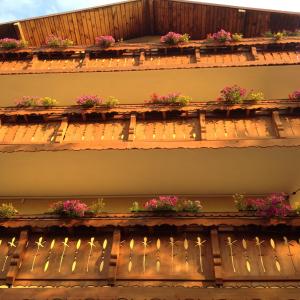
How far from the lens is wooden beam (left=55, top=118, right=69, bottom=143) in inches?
535

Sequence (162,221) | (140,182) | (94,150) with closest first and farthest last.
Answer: (162,221) < (94,150) < (140,182)

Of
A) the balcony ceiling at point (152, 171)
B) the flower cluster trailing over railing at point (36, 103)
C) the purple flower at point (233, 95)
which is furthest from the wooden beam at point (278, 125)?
the flower cluster trailing over railing at point (36, 103)

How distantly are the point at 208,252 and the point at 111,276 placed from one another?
7.30ft

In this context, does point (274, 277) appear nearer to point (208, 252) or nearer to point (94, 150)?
point (208, 252)

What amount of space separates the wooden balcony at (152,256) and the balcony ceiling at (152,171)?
2.90 metres

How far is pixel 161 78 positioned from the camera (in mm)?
16906

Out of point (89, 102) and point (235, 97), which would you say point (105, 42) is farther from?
point (235, 97)

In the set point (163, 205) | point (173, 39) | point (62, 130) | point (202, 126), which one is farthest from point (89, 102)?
point (173, 39)

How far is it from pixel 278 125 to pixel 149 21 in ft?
36.1

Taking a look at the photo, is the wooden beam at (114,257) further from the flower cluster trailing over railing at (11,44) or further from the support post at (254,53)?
the flower cluster trailing over railing at (11,44)

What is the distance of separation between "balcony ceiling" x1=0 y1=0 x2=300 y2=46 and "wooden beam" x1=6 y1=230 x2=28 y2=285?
1246 cm

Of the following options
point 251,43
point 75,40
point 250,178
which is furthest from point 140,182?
point 75,40

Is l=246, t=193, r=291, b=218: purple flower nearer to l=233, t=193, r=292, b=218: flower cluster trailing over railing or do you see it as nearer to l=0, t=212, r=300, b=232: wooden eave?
l=233, t=193, r=292, b=218: flower cluster trailing over railing

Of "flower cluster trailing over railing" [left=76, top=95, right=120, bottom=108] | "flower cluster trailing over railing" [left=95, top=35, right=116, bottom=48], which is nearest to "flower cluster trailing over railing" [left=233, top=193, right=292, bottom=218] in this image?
"flower cluster trailing over railing" [left=76, top=95, right=120, bottom=108]
